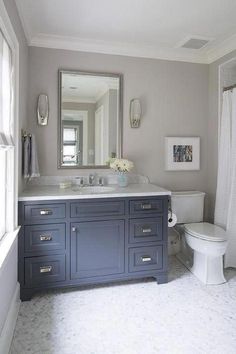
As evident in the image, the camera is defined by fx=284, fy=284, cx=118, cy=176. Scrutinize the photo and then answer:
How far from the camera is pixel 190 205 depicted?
313 centimetres

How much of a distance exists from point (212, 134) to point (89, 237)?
1.90 m

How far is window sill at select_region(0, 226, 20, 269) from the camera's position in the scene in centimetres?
168

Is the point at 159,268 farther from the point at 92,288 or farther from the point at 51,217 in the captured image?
the point at 51,217

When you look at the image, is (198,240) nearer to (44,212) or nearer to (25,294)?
(44,212)

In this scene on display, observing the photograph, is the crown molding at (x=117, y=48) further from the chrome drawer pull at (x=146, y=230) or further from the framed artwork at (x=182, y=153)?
the chrome drawer pull at (x=146, y=230)

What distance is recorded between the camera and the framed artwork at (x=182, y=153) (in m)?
3.27

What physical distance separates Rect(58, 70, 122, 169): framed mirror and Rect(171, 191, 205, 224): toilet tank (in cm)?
81

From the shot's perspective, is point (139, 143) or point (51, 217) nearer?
point (51, 217)

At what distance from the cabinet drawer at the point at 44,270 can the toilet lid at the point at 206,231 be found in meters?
1.26

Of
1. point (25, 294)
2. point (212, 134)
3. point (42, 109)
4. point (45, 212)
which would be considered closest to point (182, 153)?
point (212, 134)

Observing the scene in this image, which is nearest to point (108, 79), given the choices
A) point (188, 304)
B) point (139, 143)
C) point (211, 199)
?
point (139, 143)

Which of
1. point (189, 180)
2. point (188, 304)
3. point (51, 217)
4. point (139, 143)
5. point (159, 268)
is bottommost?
point (188, 304)

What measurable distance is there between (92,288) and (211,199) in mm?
1738

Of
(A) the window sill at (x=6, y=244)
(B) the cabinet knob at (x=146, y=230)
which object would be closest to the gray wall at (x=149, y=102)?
(B) the cabinet knob at (x=146, y=230)
